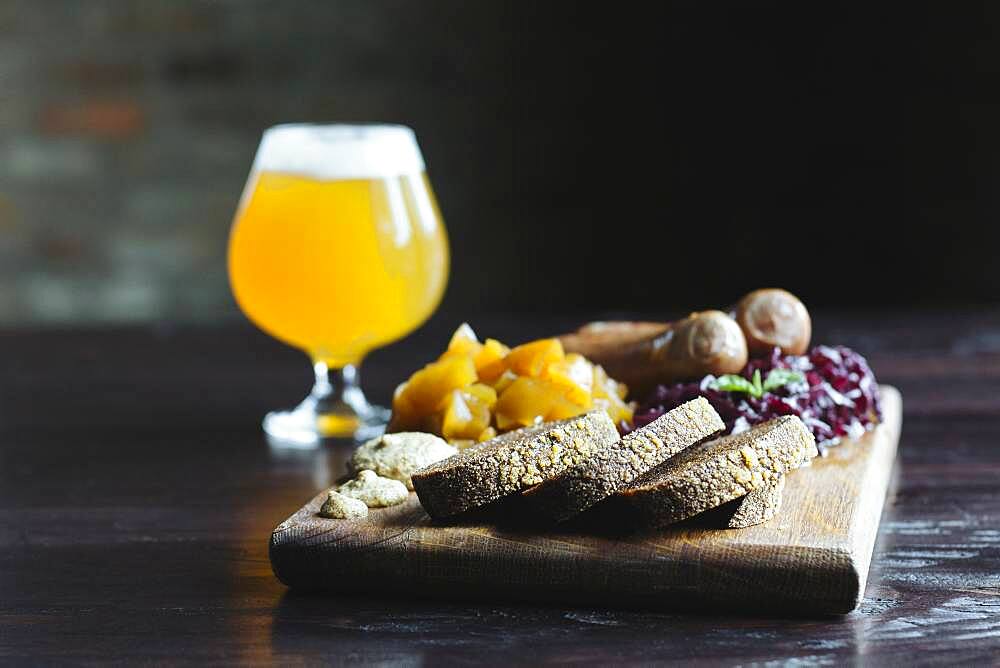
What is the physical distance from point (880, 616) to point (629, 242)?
4239 millimetres

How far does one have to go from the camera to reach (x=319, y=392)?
2.73 m

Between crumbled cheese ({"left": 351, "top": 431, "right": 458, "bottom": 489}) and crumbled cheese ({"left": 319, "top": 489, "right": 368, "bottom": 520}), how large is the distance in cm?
16

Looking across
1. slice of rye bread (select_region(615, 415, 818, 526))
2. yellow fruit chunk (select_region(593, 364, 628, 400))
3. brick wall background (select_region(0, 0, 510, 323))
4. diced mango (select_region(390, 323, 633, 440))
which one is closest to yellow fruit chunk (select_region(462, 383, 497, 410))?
diced mango (select_region(390, 323, 633, 440))

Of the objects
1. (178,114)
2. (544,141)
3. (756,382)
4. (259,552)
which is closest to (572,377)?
(756,382)

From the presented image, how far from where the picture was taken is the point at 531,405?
2.15 meters

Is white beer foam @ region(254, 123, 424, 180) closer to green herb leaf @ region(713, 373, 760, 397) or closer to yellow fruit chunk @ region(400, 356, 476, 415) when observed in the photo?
yellow fruit chunk @ region(400, 356, 476, 415)

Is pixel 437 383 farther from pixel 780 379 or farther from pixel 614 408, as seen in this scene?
pixel 780 379

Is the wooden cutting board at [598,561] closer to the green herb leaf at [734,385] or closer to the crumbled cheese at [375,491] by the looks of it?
the crumbled cheese at [375,491]

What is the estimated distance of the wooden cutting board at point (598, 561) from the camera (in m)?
1.51

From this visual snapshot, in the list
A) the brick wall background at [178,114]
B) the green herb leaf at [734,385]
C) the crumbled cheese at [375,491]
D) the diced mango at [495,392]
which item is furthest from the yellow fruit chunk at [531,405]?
the brick wall background at [178,114]

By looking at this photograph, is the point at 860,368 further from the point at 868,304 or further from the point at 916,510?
the point at 868,304

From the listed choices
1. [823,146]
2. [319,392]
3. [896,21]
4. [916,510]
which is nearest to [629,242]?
[823,146]

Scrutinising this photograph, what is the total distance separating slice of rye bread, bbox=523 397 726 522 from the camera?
1.60 metres

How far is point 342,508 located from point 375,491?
0.26 ft
